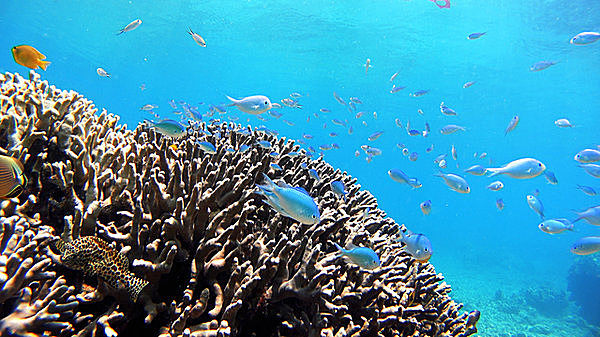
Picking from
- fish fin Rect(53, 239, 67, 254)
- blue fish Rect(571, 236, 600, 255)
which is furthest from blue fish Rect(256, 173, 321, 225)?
blue fish Rect(571, 236, 600, 255)

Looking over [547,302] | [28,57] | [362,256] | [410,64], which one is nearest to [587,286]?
[547,302]

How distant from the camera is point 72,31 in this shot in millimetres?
52594

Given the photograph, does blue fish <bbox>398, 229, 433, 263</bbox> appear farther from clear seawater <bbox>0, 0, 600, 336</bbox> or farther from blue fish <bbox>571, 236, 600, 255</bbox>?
clear seawater <bbox>0, 0, 600, 336</bbox>

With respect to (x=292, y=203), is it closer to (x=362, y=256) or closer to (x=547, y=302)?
(x=362, y=256)

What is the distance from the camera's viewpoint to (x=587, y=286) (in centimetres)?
2000

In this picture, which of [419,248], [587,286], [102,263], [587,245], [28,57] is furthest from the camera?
[587,286]

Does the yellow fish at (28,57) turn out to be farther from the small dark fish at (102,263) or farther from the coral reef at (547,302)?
the coral reef at (547,302)

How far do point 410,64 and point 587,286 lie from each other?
116 feet

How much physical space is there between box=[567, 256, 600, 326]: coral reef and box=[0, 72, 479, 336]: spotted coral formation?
25.3 metres

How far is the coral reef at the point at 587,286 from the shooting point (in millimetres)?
18797

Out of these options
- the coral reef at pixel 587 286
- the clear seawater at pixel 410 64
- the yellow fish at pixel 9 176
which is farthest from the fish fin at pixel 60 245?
the coral reef at pixel 587 286

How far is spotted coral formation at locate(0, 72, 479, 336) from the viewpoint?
1754mm

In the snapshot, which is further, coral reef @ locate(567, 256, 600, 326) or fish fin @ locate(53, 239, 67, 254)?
coral reef @ locate(567, 256, 600, 326)

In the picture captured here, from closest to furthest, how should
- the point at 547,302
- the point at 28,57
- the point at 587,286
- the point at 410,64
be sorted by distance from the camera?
the point at 28,57
the point at 587,286
the point at 547,302
the point at 410,64
